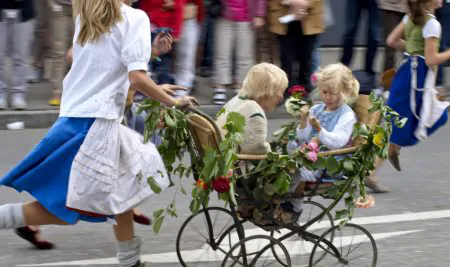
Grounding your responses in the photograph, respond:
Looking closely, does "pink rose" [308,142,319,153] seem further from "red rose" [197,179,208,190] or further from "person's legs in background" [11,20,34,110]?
"person's legs in background" [11,20,34,110]

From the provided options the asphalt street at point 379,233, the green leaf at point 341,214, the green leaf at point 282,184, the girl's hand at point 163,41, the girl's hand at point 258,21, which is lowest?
the asphalt street at point 379,233

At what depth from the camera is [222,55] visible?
10828 mm

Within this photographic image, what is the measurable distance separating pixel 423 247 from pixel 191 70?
436cm

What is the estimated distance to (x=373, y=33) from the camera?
11.3m

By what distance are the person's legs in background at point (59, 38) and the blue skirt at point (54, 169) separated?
4748mm

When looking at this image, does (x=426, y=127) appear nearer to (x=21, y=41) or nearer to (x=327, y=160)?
(x=327, y=160)

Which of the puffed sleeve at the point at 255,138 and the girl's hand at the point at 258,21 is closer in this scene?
the puffed sleeve at the point at 255,138

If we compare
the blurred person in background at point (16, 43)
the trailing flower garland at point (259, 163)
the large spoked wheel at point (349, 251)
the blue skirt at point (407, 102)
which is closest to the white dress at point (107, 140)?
the trailing flower garland at point (259, 163)

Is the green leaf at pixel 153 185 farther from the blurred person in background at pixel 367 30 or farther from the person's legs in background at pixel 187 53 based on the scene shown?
the blurred person in background at pixel 367 30

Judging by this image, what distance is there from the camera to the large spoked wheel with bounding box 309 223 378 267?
618 centimetres

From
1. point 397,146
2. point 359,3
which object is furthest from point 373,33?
point 397,146

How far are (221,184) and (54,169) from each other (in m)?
0.93

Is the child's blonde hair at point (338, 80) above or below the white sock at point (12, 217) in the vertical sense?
above

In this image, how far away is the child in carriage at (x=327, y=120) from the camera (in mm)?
5883
